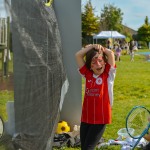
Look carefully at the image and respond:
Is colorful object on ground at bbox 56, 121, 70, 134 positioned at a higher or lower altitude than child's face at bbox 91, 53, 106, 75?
lower

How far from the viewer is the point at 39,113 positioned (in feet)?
→ 12.1

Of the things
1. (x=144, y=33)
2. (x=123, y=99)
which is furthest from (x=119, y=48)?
(x=144, y=33)

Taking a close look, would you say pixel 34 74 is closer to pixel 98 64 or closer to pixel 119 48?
pixel 98 64

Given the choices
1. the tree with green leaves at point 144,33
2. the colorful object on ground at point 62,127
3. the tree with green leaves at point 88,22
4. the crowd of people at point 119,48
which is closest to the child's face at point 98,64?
the colorful object on ground at point 62,127

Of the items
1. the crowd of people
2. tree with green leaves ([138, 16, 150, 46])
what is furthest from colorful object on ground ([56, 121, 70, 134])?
tree with green leaves ([138, 16, 150, 46])

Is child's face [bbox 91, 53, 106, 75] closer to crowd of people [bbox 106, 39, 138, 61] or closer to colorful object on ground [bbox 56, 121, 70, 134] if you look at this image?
colorful object on ground [bbox 56, 121, 70, 134]

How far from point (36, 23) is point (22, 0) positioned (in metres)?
0.48

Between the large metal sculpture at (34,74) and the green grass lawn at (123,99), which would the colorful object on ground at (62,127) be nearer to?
the green grass lawn at (123,99)

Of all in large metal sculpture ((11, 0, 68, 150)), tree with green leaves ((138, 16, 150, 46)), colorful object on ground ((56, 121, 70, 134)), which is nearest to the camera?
large metal sculpture ((11, 0, 68, 150))

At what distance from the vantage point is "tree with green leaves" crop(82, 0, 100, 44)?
5241cm

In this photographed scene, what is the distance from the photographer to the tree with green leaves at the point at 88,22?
52.4 meters

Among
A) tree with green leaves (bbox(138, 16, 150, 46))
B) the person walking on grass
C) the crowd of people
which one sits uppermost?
tree with green leaves (bbox(138, 16, 150, 46))

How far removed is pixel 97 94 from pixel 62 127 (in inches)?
67.1

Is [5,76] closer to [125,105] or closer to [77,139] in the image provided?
[77,139]
